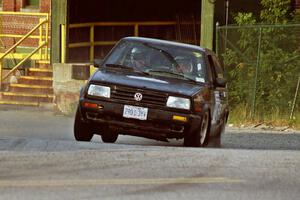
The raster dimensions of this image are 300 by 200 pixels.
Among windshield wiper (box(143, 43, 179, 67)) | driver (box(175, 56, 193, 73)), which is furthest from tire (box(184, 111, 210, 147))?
windshield wiper (box(143, 43, 179, 67))

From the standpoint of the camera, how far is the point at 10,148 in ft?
40.2

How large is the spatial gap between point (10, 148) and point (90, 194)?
142 inches

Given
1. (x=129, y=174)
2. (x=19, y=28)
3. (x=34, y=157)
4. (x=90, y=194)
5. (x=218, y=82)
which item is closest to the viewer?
(x=90, y=194)

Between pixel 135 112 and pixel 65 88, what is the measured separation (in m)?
11.7

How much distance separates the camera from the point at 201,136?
575 inches

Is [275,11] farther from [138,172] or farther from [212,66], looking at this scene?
[138,172]

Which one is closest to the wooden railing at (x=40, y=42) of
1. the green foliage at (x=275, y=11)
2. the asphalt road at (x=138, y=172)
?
the green foliage at (x=275, y=11)

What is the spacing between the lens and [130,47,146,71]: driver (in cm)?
1496

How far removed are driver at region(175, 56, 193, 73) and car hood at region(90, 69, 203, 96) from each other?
34cm

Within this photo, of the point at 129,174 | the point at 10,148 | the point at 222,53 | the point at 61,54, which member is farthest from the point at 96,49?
the point at 129,174

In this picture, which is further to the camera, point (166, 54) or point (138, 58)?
point (166, 54)

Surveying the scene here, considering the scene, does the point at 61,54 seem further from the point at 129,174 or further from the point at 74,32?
the point at 129,174

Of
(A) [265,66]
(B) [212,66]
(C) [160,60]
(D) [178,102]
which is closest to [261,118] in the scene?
(A) [265,66]

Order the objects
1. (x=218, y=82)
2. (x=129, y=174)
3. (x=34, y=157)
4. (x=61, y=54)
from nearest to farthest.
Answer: (x=129, y=174) < (x=34, y=157) < (x=218, y=82) < (x=61, y=54)
